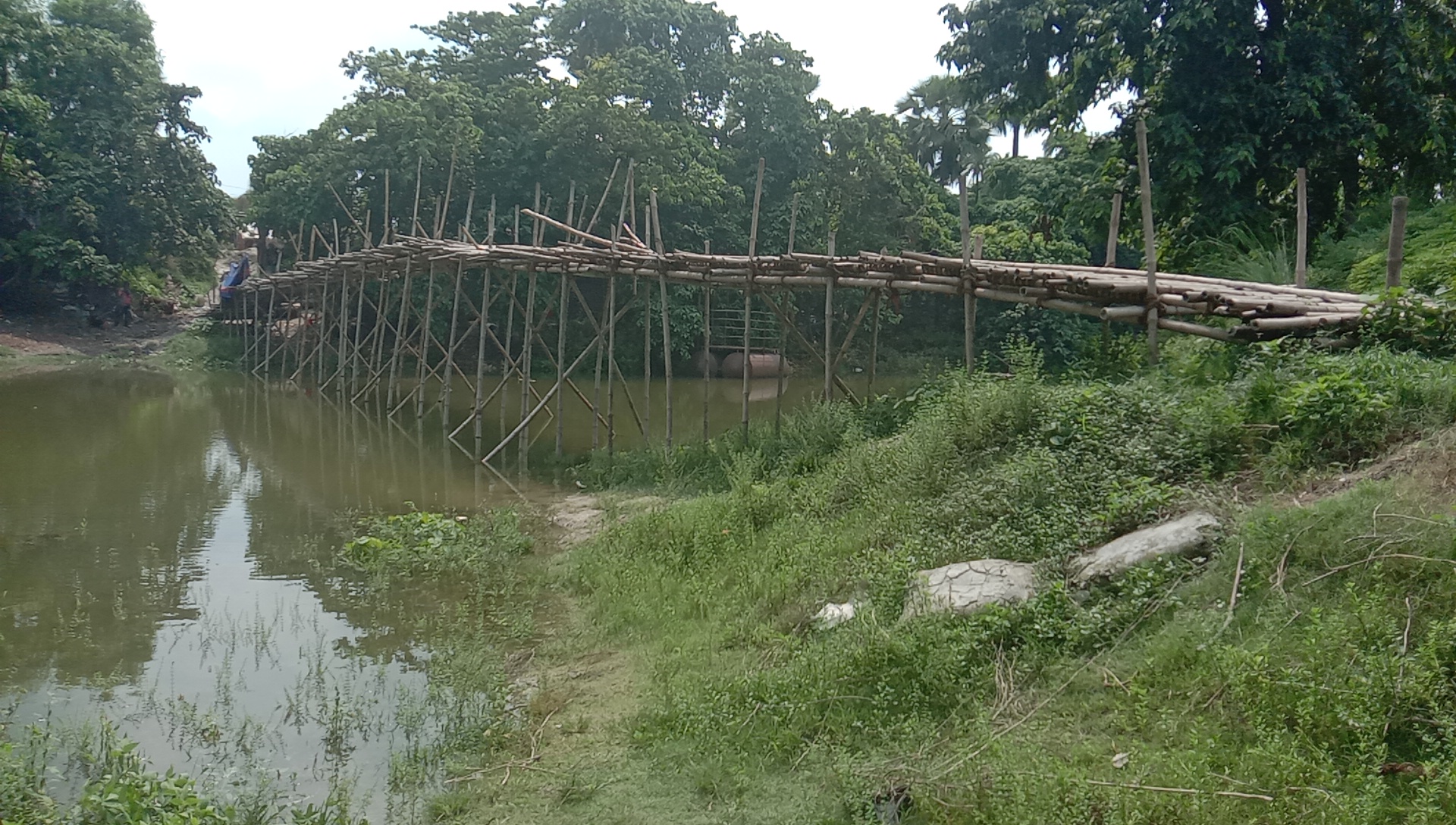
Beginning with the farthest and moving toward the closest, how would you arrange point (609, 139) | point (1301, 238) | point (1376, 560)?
point (609, 139), point (1301, 238), point (1376, 560)

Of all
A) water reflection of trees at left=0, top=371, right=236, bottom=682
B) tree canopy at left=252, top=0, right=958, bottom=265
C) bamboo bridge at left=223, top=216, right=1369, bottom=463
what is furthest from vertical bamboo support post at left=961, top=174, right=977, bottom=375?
tree canopy at left=252, top=0, right=958, bottom=265

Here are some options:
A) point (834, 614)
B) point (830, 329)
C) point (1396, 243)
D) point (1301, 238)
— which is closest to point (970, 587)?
point (834, 614)

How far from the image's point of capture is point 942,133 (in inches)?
1412

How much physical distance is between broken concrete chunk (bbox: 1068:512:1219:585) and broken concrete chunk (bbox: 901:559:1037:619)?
0.97ft

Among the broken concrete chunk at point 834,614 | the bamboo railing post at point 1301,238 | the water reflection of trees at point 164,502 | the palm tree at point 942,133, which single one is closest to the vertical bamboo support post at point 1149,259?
the bamboo railing post at point 1301,238

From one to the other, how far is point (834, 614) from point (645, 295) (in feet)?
32.5

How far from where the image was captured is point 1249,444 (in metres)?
6.23

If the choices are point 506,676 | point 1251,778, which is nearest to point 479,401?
point 506,676

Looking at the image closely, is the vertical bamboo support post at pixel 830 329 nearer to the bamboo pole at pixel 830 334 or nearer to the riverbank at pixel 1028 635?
the bamboo pole at pixel 830 334

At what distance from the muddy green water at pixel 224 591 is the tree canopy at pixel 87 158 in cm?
1288

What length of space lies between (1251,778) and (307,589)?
22.9 ft

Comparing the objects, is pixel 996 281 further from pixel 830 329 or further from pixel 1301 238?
pixel 1301 238

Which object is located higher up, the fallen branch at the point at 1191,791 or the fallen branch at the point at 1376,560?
the fallen branch at the point at 1376,560

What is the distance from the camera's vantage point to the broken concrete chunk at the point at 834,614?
5773 mm
